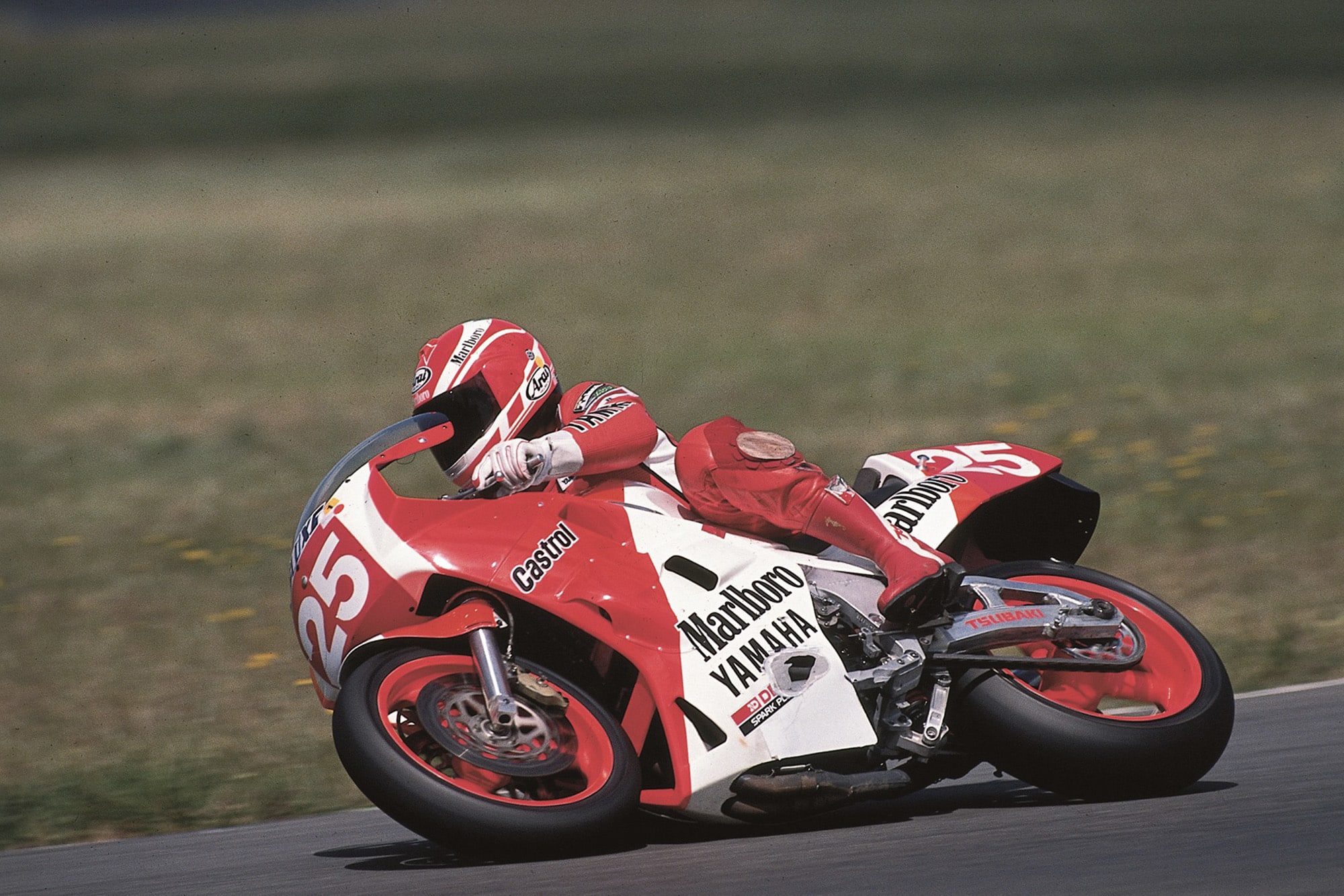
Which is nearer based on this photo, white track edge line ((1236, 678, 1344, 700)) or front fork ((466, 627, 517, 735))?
front fork ((466, 627, 517, 735))

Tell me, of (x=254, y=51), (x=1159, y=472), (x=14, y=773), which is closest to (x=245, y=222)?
(x=1159, y=472)

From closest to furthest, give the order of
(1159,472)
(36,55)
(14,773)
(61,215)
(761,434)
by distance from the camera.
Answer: (761,434) → (14,773) → (1159,472) → (61,215) → (36,55)

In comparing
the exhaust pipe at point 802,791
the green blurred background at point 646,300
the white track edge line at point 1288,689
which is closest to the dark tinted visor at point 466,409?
the exhaust pipe at point 802,791

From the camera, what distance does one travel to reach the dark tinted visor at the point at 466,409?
216 inches

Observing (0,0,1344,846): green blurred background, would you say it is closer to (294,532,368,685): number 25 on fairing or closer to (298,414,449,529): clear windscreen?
(294,532,368,685): number 25 on fairing

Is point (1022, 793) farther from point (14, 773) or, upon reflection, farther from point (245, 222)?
point (245, 222)

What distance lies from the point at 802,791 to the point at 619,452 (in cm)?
107

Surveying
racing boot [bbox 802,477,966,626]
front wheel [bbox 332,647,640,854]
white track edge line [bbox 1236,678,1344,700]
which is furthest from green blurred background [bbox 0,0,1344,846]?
racing boot [bbox 802,477,966,626]

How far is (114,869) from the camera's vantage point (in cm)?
555

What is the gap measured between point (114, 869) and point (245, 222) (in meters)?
28.9

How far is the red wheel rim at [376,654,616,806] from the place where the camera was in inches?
193

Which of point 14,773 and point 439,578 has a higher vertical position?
point 439,578

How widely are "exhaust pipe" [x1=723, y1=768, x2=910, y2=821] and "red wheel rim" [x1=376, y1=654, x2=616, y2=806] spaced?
1.19ft

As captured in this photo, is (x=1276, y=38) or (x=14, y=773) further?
(x=1276, y=38)
